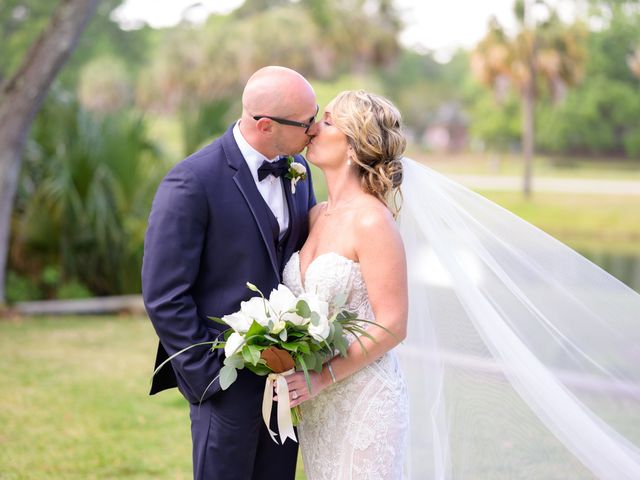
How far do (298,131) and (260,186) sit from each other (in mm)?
272

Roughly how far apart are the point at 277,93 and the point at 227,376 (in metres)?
1.07

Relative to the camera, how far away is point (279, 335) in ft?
9.98

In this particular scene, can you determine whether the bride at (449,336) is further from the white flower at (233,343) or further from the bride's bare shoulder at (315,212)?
the white flower at (233,343)

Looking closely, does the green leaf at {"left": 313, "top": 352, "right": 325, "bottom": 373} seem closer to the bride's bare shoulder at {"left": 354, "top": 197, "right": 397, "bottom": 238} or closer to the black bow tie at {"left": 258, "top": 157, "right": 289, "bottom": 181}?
the bride's bare shoulder at {"left": 354, "top": 197, "right": 397, "bottom": 238}

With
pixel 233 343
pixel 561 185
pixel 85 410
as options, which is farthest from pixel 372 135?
pixel 561 185

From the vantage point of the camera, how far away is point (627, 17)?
59844 mm

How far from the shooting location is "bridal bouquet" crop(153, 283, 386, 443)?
9.96 feet

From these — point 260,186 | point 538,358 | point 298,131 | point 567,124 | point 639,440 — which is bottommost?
point 567,124

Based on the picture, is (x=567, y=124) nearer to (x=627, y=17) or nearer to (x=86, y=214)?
(x=627, y=17)

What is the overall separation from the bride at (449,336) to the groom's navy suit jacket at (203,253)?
0.77 ft

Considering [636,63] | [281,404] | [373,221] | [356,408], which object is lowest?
[636,63]

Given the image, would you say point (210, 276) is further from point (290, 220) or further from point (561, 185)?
point (561, 185)

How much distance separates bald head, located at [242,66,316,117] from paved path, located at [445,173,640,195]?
36.3 metres

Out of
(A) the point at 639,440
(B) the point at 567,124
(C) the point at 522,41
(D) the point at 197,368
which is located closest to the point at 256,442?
(D) the point at 197,368
